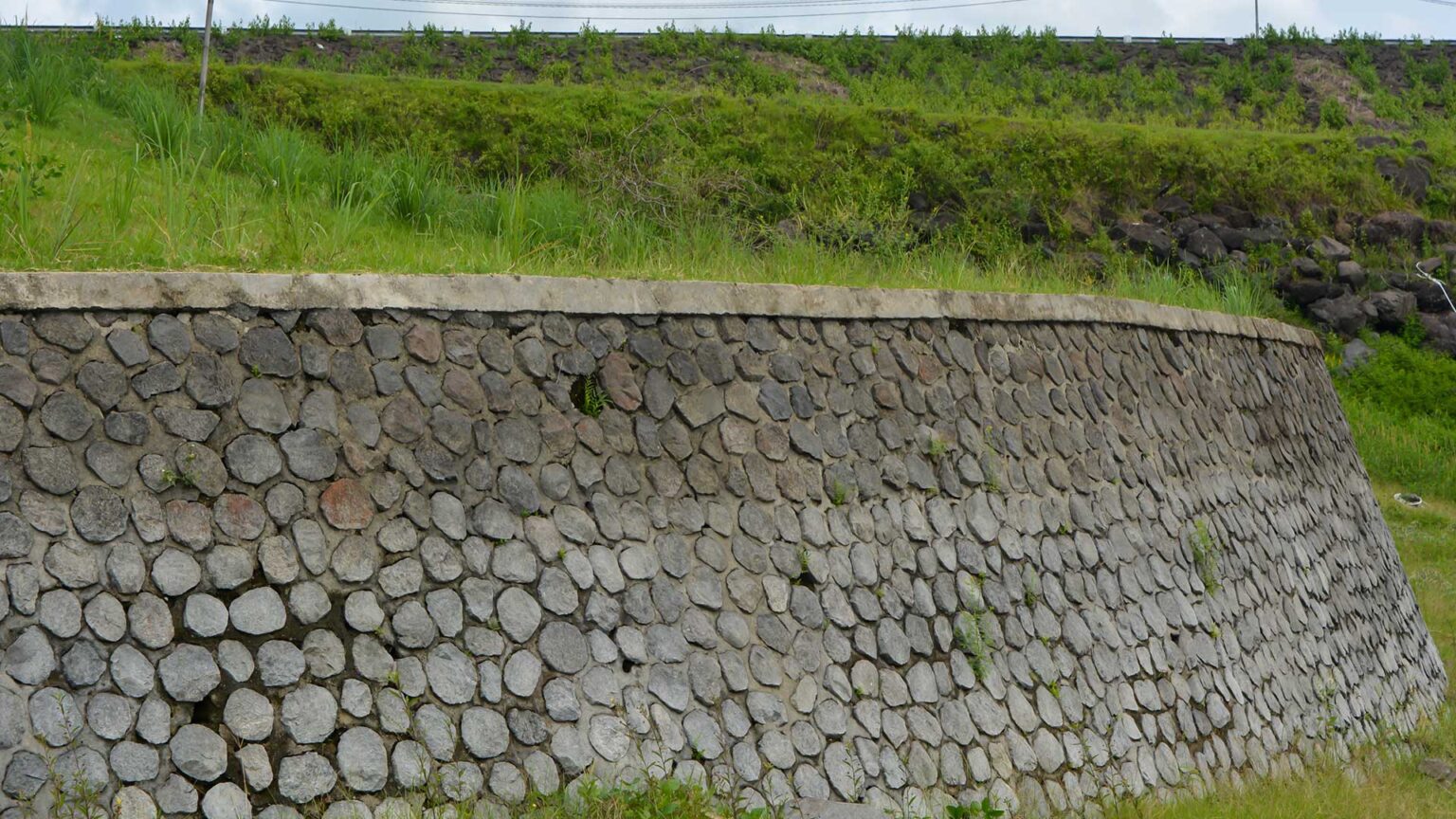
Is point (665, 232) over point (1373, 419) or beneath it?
over

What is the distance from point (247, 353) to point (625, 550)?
1852 mm

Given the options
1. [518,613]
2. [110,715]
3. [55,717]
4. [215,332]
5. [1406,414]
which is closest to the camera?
[55,717]

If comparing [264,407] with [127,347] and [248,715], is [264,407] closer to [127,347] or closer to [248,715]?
[127,347]

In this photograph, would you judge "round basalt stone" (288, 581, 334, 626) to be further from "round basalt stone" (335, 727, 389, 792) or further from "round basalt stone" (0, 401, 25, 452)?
"round basalt stone" (0, 401, 25, 452)

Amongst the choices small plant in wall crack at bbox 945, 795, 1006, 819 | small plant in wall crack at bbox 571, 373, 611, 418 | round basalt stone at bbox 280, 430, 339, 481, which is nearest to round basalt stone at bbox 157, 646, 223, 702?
round basalt stone at bbox 280, 430, 339, 481

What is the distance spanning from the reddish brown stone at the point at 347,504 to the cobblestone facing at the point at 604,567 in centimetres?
1

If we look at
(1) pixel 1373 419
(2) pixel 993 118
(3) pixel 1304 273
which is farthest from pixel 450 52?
(1) pixel 1373 419

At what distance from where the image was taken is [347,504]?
5375 millimetres

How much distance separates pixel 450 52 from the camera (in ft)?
70.7

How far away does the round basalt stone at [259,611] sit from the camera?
4988 millimetres

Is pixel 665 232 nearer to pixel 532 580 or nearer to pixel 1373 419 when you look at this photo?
pixel 532 580

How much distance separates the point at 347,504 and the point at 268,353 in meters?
0.68

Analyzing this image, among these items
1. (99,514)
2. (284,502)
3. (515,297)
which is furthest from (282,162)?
(99,514)

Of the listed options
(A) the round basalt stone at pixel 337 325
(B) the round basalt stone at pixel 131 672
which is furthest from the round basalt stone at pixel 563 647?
(B) the round basalt stone at pixel 131 672
